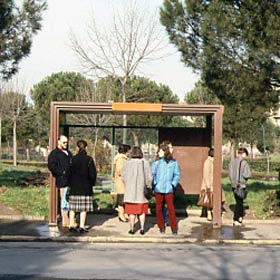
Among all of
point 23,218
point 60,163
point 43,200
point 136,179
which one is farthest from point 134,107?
point 43,200

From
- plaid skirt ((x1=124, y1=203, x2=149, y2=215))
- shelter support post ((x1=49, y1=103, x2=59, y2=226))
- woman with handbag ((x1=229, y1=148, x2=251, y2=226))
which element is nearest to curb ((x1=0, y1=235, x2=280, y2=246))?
plaid skirt ((x1=124, y1=203, x2=149, y2=215))

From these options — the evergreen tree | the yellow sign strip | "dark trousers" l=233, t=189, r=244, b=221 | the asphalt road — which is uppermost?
the evergreen tree

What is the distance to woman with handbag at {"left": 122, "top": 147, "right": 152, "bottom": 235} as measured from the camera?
12.3m

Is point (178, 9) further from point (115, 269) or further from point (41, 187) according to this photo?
point (115, 269)

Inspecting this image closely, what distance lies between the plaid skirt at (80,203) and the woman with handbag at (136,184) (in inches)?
30.1

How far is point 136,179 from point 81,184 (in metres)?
1.09

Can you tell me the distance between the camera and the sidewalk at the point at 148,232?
11875 millimetres

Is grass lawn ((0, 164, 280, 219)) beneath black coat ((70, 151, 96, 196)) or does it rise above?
beneath

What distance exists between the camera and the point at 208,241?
1185cm

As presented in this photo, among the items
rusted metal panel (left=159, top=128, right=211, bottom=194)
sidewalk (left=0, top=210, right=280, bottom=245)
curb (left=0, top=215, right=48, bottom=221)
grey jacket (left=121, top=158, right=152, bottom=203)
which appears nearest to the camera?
sidewalk (left=0, top=210, right=280, bottom=245)

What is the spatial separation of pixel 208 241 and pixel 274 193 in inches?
175

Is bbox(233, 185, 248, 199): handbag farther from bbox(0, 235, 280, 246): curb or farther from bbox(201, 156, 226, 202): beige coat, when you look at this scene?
bbox(0, 235, 280, 246): curb

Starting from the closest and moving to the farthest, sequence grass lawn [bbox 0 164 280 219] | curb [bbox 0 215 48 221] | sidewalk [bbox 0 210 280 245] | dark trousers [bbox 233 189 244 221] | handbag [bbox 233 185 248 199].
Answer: sidewalk [bbox 0 210 280 245] < handbag [bbox 233 185 248 199] < dark trousers [bbox 233 189 244 221] < curb [bbox 0 215 48 221] < grass lawn [bbox 0 164 280 219]

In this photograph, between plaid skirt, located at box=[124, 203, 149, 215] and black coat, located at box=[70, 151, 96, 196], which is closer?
plaid skirt, located at box=[124, 203, 149, 215]
